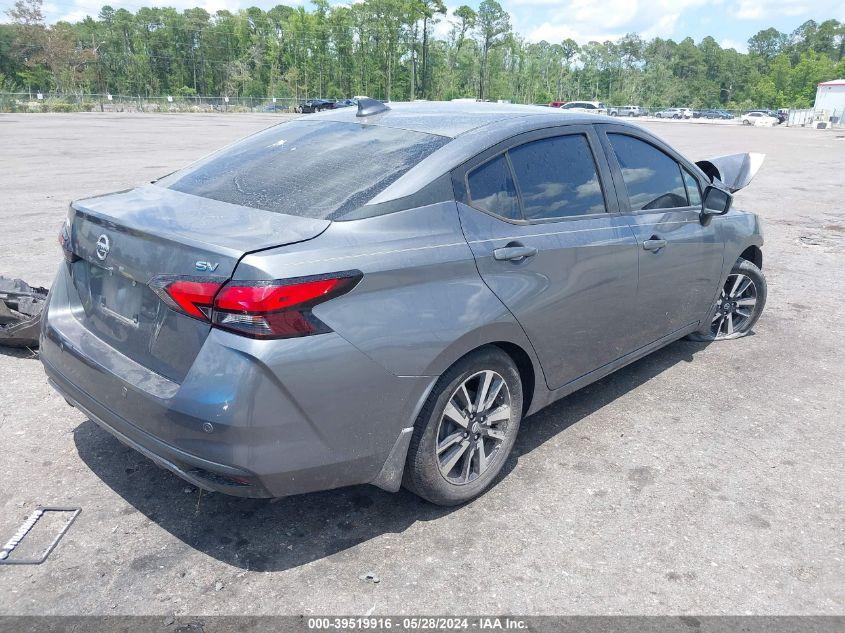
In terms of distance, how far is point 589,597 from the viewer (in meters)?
2.62

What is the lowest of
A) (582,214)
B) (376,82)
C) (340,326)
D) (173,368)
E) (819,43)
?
(173,368)

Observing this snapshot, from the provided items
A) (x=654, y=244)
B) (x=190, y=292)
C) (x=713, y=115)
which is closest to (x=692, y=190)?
(x=654, y=244)

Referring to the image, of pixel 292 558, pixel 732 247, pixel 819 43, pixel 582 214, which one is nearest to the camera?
pixel 292 558

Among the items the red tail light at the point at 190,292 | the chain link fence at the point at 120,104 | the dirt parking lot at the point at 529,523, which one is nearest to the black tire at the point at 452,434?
the dirt parking lot at the point at 529,523

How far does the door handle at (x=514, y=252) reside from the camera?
3035 mm

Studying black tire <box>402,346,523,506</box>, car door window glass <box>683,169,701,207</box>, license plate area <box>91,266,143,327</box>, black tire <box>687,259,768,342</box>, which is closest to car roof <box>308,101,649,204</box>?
car door window glass <box>683,169,701,207</box>

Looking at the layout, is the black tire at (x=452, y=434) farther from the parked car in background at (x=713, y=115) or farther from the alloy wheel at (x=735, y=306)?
the parked car in background at (x=713, y=115)

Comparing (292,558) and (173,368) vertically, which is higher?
(173,368)

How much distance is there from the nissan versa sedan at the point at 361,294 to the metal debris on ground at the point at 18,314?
5.26ft

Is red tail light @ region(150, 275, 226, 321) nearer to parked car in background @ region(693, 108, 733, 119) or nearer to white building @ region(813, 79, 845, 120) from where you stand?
white building @ region(813, 79, 845, 120)

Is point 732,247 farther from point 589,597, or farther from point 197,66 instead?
point 197,66

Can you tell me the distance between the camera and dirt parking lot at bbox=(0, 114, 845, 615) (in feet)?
8.52

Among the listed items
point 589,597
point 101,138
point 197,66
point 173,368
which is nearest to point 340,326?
point 173,368

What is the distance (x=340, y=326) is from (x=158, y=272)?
0.72 metres
